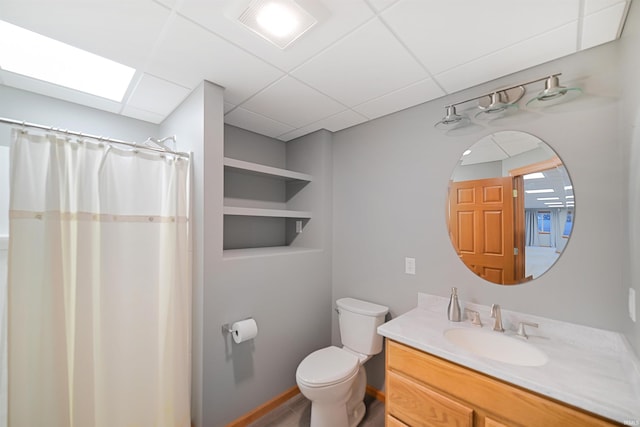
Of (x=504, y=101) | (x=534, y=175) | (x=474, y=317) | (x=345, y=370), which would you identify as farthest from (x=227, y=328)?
(x=504, y=101)

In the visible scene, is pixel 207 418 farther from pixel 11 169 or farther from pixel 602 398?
pixel 602 398

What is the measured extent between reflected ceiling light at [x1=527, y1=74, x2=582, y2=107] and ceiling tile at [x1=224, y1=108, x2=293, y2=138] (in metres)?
1.85

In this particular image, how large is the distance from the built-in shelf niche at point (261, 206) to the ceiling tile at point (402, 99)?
0.85 meters

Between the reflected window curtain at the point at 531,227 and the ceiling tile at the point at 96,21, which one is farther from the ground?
the ceiling tile at the point at 96,21

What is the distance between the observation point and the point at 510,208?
1547mm

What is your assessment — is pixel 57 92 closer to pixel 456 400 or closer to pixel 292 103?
pixel 292 103

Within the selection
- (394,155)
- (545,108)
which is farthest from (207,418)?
(545,108)

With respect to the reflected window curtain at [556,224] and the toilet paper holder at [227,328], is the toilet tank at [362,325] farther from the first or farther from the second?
the reflected window curtain at [556,224]

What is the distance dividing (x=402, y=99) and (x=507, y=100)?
2.12 ft

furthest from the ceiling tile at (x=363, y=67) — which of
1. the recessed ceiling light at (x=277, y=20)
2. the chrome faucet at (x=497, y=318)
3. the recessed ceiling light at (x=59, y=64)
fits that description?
the chrome faucet at (x=497, y=318)

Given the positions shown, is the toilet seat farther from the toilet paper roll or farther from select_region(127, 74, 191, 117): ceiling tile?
select_region(127, 74, 191, 117): ceiling tile

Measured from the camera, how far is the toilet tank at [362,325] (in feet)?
6.32

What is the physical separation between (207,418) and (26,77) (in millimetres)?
2409

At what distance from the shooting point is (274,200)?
2752mm
